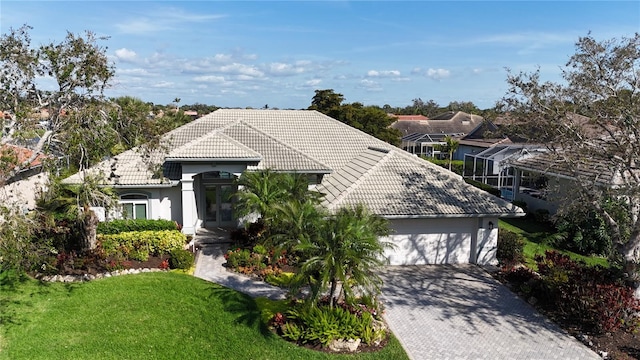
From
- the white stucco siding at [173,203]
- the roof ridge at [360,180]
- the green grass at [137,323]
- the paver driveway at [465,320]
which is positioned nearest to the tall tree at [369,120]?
the roof ridge at [360,180]

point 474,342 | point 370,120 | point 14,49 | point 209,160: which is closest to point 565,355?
point 474,342

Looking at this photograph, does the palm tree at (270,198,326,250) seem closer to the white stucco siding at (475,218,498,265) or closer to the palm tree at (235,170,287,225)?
the palm tree at (235,170,287,225)

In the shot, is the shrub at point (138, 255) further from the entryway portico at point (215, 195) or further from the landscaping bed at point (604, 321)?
the landscaping bed at point (604, 321)

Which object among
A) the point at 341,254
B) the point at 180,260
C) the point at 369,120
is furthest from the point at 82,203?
the point at 369,120

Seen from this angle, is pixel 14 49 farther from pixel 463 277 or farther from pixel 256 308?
pixel 463 277

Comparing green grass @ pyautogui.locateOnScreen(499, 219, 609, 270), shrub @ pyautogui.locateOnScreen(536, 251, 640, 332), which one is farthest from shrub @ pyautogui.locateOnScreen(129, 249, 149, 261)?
green grass @ pyautogui.locateOnScreen(499, 219, 609, 270)

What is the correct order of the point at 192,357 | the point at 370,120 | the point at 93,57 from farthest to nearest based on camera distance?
the point at 370,120
the point at 93,57
the point at 192,357
